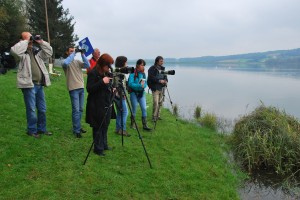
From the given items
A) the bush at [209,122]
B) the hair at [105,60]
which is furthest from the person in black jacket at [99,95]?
the bush at [209,122]

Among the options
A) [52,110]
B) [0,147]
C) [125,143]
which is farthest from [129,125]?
[0,147]

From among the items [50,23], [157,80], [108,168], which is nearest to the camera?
[108,168]

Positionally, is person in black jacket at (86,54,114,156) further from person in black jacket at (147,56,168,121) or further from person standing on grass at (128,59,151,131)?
person in black jacket at (147,56,168,121)

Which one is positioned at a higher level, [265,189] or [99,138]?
[99,138]

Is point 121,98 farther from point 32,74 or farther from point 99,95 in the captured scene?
point 32,74

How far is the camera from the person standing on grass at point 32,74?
530 cm

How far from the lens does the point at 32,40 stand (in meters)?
5.42

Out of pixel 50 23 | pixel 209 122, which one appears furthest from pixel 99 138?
pixel 50 23

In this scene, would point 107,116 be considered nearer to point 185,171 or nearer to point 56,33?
point 185,171

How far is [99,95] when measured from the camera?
5043 millimetres

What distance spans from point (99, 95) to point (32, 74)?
5.27 feet

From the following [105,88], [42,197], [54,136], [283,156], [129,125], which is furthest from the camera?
[129,125]

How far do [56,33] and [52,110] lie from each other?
26468mm

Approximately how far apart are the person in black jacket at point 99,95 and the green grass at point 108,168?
757mm
